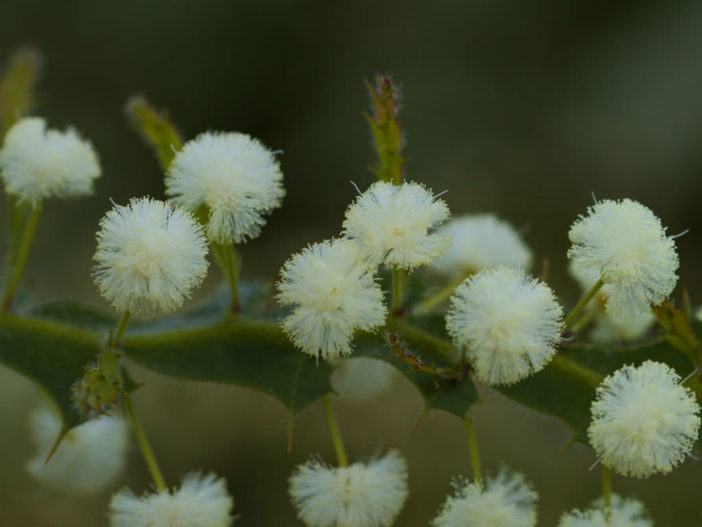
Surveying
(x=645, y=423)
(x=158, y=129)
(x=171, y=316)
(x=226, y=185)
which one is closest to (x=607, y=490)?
(x=645, y=423)

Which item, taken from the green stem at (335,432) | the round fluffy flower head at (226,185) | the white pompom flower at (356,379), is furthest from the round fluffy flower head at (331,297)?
the white pompom flower at (356,379)

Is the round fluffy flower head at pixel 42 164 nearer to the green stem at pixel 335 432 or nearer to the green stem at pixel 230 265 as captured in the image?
the green stem at pixel 230 265

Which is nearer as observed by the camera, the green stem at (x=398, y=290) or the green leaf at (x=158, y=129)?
the green stem at (x=398, y=290)

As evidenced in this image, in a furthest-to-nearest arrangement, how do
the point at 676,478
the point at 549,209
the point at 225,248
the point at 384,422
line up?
the point at 549,209
the point at 384,422
the point at 676,478
the point at 225,248

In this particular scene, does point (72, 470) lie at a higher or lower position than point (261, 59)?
lower

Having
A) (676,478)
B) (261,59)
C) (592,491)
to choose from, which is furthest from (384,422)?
(261,59)

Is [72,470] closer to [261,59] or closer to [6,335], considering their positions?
[6,335]

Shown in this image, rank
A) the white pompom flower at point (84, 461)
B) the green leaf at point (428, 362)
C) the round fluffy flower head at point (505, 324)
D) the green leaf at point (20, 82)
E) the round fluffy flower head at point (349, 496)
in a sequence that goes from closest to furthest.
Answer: the round fluffy flower head at point (505, 324), the green leaf at point (428, 362), the round fluffy flower head at point (349, 496), the green leaf at point (20, 82), the white pompom flower at point (84, 461)
